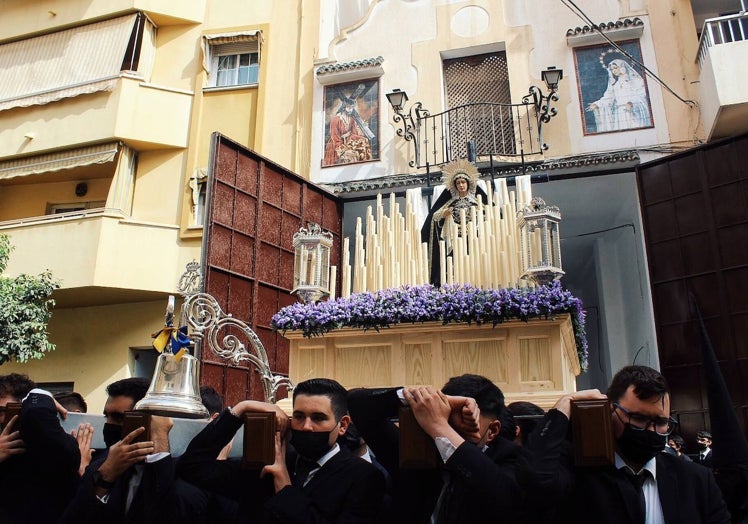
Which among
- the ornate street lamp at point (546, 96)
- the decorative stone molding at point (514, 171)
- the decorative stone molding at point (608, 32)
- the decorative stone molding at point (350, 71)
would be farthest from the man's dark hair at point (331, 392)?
the decorative stone molding at point (350, 71)

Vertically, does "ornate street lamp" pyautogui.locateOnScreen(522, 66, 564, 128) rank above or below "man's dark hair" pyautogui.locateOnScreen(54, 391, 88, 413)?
above

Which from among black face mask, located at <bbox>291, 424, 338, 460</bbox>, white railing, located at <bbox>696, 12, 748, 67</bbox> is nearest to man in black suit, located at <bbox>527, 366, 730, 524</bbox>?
black face mask, located at <bbox>291, 424, 338, 460</bbox>

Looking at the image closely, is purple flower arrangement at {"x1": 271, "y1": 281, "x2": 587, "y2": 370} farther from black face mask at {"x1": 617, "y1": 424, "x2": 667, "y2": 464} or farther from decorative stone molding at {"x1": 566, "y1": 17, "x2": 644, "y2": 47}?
decorative stone molding at {"x1": 566, "y1": 17, "x2": 644, "y2": 47}

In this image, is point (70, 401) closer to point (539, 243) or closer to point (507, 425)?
point (507, 425)

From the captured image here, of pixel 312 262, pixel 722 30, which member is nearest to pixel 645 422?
pixel 312 262

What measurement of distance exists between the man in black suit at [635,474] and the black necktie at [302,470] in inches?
31.4

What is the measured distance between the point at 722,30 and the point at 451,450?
964 cm

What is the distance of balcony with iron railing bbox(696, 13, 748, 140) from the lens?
888 centimetres

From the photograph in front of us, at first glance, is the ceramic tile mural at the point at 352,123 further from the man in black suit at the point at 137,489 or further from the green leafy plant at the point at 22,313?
the man in black suit at the point at 137,489

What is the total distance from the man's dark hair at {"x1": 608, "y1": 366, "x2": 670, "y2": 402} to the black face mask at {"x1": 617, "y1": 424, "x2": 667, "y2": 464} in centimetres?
12

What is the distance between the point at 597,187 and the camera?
10633 mm

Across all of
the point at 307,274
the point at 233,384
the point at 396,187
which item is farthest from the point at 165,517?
the point at 396,187

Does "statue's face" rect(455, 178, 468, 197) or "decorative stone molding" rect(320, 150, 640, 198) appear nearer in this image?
"statue's face" rect(455, 178, 468, 197)

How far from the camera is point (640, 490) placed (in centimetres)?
218
